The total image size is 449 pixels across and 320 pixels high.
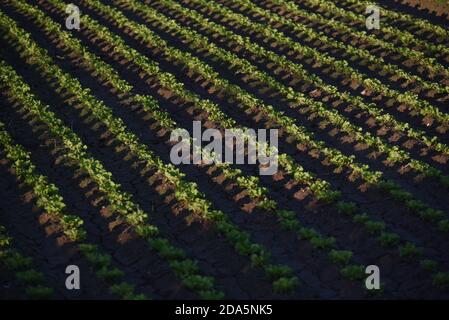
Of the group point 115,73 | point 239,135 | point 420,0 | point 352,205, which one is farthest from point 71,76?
point 420,0

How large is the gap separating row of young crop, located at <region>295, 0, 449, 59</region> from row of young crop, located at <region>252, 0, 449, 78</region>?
1.23 ft

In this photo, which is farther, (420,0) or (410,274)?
(420,0)

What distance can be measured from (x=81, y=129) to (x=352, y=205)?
704cm

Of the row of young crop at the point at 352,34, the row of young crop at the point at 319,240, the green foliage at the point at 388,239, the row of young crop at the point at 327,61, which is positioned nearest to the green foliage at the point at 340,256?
the row of young crop at the point at 319,240

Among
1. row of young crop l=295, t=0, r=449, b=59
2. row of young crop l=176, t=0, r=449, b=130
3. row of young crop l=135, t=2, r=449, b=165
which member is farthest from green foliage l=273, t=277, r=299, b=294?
row of young crop l=295, t=0, r=449, b=59

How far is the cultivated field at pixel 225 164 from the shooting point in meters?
8.63

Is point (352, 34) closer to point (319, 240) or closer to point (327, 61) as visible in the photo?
point (327, 61)

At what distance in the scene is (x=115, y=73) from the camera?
15.1 m

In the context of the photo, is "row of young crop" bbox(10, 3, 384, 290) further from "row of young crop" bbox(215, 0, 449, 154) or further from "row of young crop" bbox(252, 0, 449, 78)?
"row of young crop" bbox(252, 0, 449, 78)

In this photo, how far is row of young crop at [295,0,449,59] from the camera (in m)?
15.6

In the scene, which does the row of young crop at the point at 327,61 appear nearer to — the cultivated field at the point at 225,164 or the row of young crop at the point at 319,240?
the cultivated field at the point at 225,164

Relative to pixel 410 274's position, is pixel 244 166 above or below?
above

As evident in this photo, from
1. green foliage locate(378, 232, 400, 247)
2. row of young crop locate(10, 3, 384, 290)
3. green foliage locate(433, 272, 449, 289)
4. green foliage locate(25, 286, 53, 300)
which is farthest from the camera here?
green foliage locate(378, 232, 400, 247)
